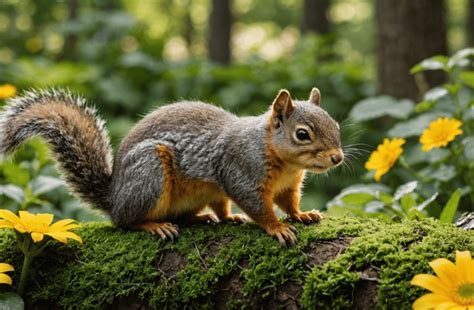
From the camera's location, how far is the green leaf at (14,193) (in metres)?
3.57

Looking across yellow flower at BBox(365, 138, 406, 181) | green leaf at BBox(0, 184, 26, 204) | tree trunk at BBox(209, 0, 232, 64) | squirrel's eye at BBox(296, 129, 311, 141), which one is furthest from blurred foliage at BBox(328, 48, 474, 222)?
tree trunk at BBox(209, 0, 232, 64)

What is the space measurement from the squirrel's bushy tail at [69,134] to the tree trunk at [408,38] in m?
3.57

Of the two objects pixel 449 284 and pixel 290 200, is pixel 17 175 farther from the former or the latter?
pixel 449 284

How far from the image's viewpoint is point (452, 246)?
2379 mm

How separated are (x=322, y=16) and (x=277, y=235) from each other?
9632mm

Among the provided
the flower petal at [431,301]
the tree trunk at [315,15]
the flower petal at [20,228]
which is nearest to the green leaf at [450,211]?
the flower petal at [431,301]

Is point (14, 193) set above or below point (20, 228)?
below

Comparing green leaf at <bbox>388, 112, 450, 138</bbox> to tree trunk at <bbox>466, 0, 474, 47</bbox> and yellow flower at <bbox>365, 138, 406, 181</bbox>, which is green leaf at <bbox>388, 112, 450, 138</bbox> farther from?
tree trunk at <bbox>466, 0, 474, 47</bbox>

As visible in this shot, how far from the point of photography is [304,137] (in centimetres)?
286

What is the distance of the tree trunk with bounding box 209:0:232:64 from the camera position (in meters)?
11.9

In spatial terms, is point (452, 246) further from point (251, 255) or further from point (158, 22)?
point (158, 22)

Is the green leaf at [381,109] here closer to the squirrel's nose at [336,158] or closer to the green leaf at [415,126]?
the green leaf at [415,126]

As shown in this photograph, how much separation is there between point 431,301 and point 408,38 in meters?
4.37

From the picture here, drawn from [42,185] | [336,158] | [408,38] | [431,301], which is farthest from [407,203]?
[408,38]
